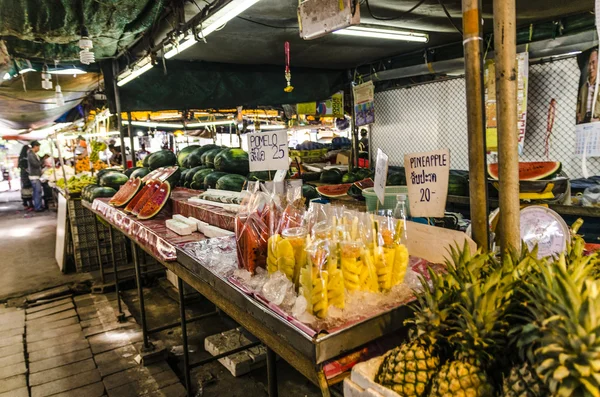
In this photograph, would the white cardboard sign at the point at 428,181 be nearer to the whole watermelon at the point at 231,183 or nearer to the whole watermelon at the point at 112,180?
the whole watermelon at the point at 231,183

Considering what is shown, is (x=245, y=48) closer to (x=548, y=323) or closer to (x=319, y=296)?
(x=319, y=296)

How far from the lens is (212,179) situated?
494 centimetres

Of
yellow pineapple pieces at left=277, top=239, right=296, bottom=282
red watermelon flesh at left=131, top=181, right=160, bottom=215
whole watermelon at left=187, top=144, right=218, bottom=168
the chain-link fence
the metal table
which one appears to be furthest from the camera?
whole watermelon at left=187, top=144, right=218, bottom=168

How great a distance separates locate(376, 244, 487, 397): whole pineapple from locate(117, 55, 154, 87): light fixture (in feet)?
17.2

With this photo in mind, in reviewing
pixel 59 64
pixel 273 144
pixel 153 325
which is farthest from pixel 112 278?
pixel 273 144

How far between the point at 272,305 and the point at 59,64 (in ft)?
21.8

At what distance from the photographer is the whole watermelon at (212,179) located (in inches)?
193

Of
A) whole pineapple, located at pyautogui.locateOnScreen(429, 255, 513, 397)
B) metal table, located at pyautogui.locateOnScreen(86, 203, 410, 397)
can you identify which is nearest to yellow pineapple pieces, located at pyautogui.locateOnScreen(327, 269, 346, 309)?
metal table, located at pyautogui.locateOnScreen(86, 203, 410, 397)

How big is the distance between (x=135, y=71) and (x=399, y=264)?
18.5 ft

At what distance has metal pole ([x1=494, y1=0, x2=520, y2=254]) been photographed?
1.49 metres

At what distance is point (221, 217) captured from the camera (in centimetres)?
338

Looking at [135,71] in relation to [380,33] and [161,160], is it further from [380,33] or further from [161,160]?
[380,33]

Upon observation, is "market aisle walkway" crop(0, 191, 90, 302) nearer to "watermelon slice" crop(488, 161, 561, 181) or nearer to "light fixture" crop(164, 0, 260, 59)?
"light fixture" crop(164, 0, 260, 59)

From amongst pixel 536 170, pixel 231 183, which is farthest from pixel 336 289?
pixel 231 183
